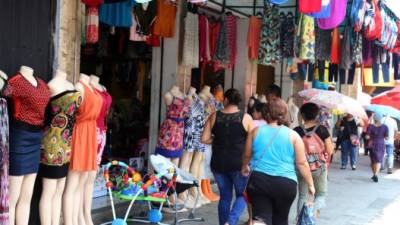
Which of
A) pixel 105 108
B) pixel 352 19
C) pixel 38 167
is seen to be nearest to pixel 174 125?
pixel 105 108

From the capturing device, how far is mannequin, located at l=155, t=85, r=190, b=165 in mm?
7469

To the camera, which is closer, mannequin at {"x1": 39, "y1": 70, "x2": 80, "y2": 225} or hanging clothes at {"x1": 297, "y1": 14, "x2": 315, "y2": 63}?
mannequin at {"x1": 39, "y1": 70, "x2": 80, "y2": 225}

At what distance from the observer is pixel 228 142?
5836 mm

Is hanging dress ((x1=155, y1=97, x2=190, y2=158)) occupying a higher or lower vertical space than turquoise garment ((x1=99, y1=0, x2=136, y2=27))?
lower

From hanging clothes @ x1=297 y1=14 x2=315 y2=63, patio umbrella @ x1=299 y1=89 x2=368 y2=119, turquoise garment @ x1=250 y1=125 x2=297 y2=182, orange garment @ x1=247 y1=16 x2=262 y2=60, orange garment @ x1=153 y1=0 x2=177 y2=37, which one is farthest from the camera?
orange garment @ x1=247 y1=16 x2=262 y2=60

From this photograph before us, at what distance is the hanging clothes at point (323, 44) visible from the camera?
9969 millimetres

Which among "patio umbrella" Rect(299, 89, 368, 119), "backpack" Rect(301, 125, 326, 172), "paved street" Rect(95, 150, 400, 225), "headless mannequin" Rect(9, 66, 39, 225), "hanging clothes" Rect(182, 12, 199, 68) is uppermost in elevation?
"hanging clothes" Rect(182, 12, 199, 68)

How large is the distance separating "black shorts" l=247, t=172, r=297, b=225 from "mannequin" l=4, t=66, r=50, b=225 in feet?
6.22

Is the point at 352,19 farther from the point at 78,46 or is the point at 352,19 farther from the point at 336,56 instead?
the point at 78,46

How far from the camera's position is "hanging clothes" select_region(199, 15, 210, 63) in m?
8.52

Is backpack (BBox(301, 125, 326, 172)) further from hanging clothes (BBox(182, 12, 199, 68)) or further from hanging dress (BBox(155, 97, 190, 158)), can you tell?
hanging clothes (BBox(182, 12, 199, 68))

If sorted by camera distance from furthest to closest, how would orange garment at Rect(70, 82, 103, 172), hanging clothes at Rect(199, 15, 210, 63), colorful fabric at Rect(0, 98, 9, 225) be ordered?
hanging clothes at Rect(199, 15, 210, 63) < orange garment at Rect(70, 82, 103, 172) < colorful fabric at Rect(0, 98, 9, 225)

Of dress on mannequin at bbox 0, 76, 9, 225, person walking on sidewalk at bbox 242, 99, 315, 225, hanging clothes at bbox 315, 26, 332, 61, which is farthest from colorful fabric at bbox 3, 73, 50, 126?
hanging clothes at bbox 315, 26, 332, 61

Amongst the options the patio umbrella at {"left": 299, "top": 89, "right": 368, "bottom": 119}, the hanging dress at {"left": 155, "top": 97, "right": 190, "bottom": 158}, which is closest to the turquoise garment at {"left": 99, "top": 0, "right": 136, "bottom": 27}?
the hanging dress at {"left": 155, "top": 97, "right": 190, "bottom": 158}
